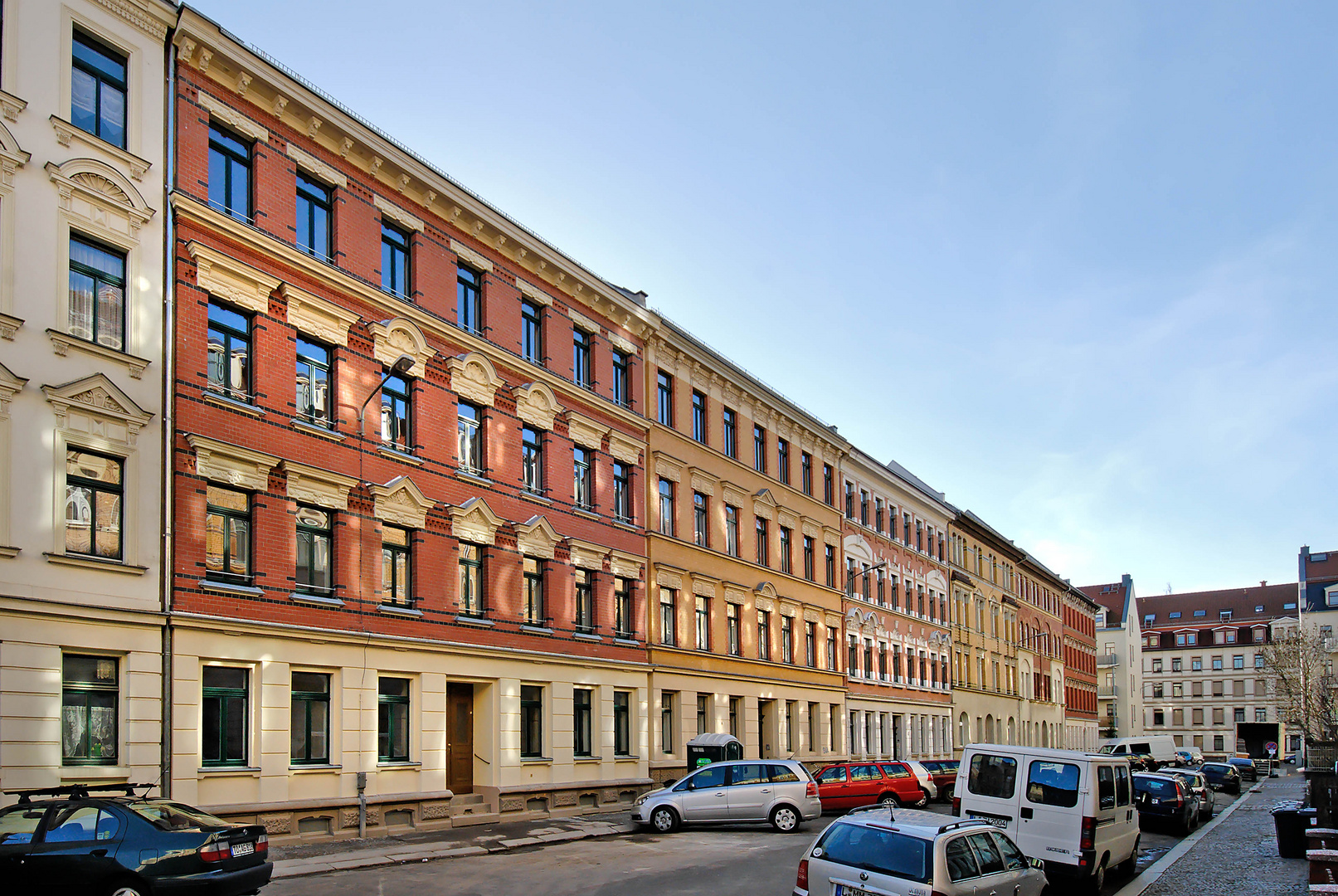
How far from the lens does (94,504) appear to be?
1861cm

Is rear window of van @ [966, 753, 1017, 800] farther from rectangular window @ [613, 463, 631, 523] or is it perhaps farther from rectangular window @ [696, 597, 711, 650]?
rectangular window @ [696, 597, 711, 650]

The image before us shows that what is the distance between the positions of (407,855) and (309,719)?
3820mm

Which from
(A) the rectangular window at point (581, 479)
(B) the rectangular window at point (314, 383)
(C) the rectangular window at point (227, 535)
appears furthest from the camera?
(A) the rectangular window at point (581, 479)

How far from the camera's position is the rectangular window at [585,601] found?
104 ft

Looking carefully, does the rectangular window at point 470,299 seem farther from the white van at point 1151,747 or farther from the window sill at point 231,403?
the white van at point 1151,747

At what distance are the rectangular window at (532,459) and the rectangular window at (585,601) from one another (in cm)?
309

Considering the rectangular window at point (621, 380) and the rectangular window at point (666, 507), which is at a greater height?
the rectangular window at point (621, 380)

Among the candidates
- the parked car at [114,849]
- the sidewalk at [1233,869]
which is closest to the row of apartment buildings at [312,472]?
the parked car at [114,849]

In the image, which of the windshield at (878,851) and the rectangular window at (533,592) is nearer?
the windshield at (878,851)

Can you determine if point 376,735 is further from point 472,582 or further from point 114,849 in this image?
point 114,849

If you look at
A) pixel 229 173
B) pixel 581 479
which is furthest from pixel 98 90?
pixel 581 479

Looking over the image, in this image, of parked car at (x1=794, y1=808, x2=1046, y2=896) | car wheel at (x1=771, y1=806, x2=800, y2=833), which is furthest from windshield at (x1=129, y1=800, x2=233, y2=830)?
car wheel at (x1=771, y1=806, x2=800, y2=833)

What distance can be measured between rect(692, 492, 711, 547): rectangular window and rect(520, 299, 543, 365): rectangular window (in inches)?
368

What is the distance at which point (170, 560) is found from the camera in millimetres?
19547
